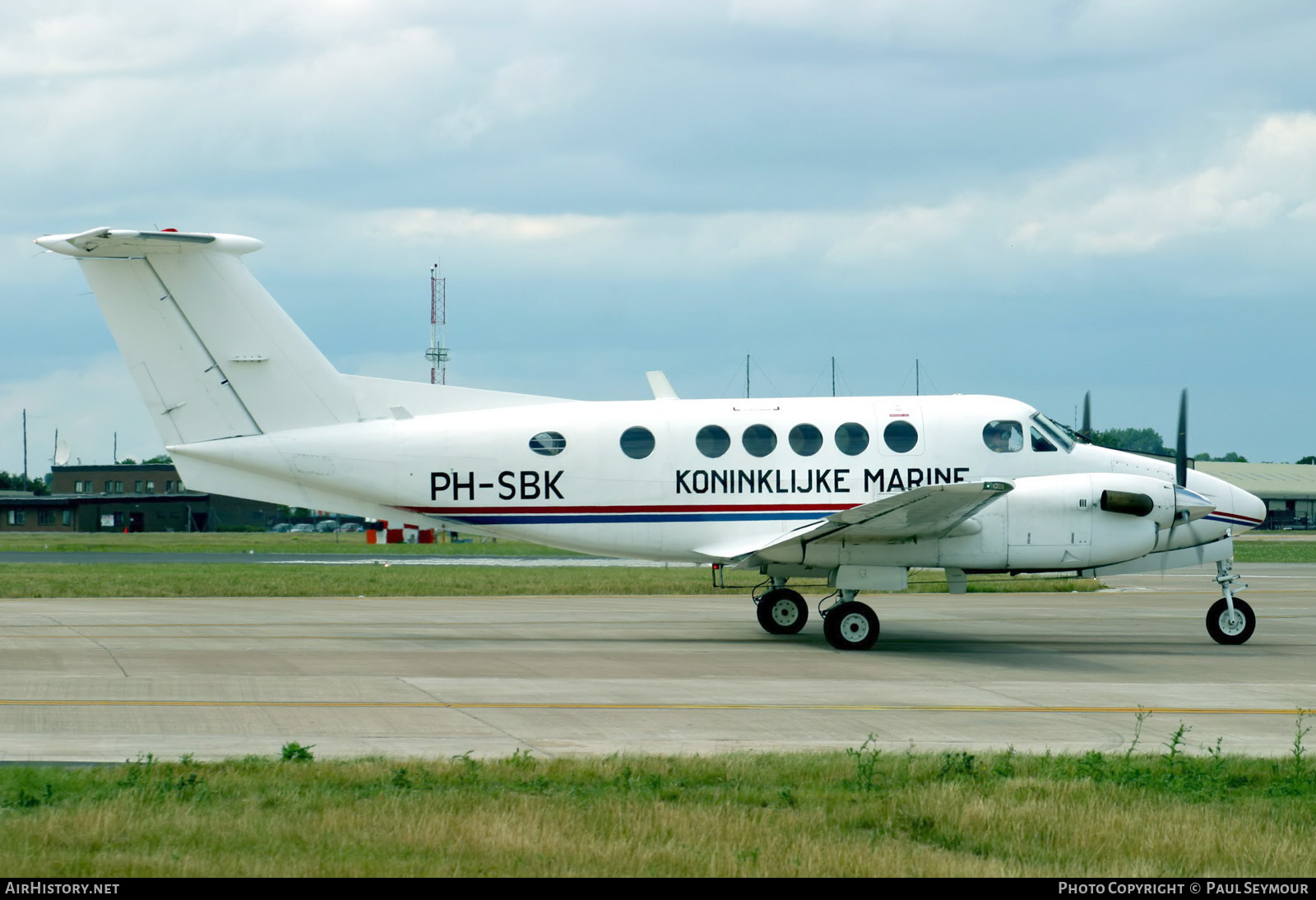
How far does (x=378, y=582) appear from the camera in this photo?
31562 millimetres

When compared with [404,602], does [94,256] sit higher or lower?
higher

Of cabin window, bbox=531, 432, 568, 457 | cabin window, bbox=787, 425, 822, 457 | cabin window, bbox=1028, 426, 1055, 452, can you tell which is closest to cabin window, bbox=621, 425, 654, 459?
cabin window, bbox=531, 432, 568, 457

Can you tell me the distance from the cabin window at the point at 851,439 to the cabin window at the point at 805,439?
279 mm

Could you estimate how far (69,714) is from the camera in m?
11.1

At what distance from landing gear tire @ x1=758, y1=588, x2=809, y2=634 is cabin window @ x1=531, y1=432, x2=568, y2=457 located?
161 inches

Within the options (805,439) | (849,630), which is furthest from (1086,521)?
(805,439)

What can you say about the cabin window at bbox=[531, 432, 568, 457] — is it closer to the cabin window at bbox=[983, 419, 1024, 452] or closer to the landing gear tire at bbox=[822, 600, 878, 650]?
the landing gear tire at bbox=[822, 600, 878, 650]

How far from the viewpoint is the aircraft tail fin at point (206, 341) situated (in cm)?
1688

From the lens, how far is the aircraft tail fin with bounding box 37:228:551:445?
55.4 feet

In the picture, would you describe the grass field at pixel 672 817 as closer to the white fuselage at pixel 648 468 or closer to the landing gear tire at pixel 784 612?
the white fuselage at pixel 648 468

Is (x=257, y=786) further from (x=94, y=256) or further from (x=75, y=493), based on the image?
(x=75, y=493)

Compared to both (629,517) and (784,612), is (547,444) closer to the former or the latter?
(629,517)

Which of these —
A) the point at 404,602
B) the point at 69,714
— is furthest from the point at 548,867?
the point at 404,602
